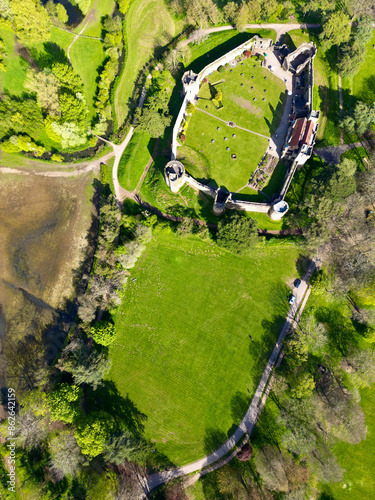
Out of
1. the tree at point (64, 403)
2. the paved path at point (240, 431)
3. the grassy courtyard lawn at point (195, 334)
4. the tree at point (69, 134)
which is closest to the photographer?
the tree at point (64, 403)

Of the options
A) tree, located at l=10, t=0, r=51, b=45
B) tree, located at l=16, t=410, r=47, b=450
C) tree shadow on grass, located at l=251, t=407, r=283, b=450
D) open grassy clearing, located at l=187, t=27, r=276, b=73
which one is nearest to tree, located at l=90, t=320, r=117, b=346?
tree, located at l=16, t=410, r=47, b=450

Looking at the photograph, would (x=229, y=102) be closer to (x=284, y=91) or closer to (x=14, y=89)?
(x=284, y=91)

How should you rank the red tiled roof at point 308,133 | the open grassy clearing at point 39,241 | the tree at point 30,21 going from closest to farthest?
the red tiled roof at point 308,133, the open grassy clearing at point 39,241, the tree at point 30,21

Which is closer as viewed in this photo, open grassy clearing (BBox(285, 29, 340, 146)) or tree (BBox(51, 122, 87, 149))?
tree (BBox(51, 122, 87, 149))

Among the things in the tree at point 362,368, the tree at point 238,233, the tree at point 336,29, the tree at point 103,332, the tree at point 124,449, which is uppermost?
the tree at point 336,29

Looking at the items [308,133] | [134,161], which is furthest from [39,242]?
[308,133]

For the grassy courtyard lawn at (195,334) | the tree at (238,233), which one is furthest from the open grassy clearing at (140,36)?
the tree at (238,233)

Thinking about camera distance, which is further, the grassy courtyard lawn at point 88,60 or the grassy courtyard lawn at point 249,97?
the grassy courtyard lawn at point 88,60

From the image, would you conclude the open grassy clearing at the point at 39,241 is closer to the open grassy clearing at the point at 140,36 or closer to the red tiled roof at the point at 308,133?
the open grassy clearing at the point at 140,36

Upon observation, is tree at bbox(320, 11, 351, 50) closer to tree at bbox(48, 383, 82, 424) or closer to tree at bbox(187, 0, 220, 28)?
tree at bbox(187, 0, 220, 28)
